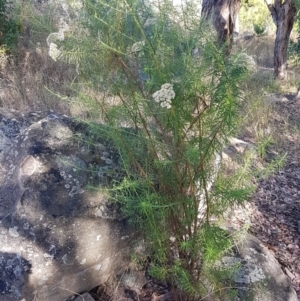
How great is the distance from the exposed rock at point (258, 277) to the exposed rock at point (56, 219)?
2.76 feet

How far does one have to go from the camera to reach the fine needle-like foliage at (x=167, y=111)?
1.86 metres

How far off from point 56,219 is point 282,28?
330 inches

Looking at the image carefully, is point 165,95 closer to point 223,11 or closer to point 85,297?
point 85,297

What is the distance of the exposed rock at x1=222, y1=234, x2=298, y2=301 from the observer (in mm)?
2873

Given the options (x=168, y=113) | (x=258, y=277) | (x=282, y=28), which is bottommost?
(x=258, y=277)

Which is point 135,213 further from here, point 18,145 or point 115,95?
point 18,145

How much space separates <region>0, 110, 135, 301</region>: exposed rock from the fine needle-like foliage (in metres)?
0.25

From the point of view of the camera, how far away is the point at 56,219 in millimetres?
2510

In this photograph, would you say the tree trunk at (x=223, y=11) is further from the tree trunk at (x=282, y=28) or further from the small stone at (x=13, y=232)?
the tree trunk at (x=282, y=28)

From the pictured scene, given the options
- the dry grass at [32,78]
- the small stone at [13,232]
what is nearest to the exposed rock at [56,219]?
the small stone at [13,232]

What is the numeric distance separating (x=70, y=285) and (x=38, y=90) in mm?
3407

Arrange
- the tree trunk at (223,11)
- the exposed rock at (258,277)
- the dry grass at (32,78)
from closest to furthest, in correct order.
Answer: the exposed rock at (258,277), the tree trunk at (223,11), the dry grass at (32,78)

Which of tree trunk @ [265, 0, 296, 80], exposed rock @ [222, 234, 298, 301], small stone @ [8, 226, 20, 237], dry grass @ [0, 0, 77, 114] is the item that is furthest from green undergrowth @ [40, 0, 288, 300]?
tree trunk @ [265, 0, 296, 80]

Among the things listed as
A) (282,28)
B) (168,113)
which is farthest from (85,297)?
(282,28)
